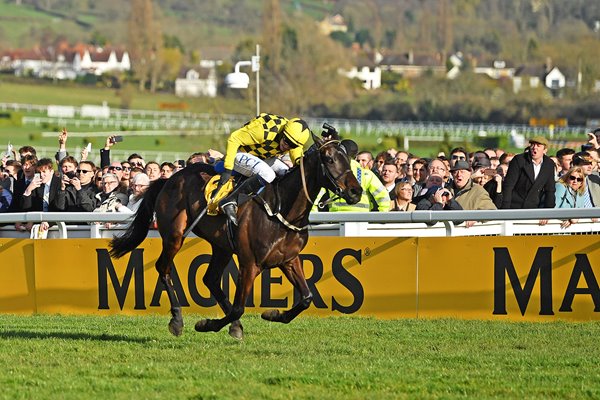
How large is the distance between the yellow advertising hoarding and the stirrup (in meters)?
1.71

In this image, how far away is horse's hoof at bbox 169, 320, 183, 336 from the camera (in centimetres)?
973

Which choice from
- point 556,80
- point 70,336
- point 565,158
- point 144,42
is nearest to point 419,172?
point 565,158

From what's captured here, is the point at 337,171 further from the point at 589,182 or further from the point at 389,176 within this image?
the point at 589,182

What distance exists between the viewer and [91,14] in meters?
188

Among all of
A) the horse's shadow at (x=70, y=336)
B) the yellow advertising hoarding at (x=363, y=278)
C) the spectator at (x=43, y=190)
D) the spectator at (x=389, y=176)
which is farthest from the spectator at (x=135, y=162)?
the horse's shadow at (x=70, y=336)

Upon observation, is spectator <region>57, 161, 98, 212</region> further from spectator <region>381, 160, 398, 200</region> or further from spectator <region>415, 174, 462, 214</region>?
spectator <region>415, 174, 462, 214</region>

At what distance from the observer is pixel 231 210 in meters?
9.47

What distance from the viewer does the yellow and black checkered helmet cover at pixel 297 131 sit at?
9.38 meters

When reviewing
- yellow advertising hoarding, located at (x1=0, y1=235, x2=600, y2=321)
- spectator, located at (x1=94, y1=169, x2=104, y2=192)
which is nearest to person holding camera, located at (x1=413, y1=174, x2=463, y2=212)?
yellow advertising hoarding, located at (x1=0, y1=235, x2=600, y2=321)

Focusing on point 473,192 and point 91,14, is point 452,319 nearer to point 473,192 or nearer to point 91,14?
point 473,192

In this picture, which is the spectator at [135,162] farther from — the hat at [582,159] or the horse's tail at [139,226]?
the hat at [582,159]

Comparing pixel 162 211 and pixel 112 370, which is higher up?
pixel 162 211

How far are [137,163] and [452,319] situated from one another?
15.7 ft

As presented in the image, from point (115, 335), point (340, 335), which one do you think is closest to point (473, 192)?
point (340, 335)
